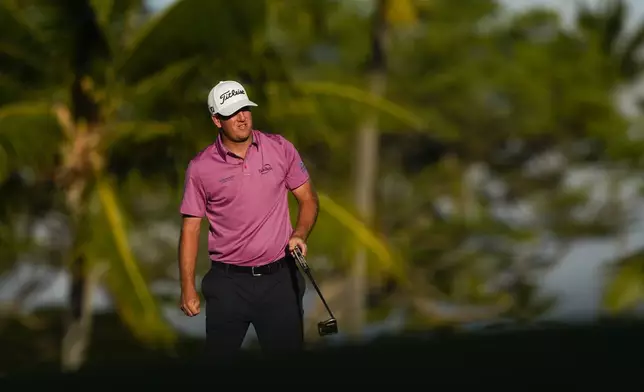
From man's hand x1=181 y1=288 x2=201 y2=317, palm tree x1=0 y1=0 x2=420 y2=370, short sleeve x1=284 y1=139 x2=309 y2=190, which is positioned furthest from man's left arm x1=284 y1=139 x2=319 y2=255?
palm tree x1=0 y1=0 x2=420 y2=370

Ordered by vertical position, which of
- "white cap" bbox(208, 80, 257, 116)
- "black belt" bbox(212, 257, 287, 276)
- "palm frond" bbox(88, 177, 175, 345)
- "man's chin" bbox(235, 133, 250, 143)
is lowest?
"black belt" bbox(212, 257, 287, 276)

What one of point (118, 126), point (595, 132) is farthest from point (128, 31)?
point (595, 132)

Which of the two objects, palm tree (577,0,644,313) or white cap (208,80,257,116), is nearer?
white cap (208,80,257,116)

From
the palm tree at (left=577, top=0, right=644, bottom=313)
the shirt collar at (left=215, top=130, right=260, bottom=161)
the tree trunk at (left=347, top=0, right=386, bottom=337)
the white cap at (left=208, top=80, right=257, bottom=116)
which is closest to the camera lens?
the white cap at (left=208, top=80, right=257, bottom=116)

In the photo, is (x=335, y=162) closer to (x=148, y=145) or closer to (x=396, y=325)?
(x=396, y=325)

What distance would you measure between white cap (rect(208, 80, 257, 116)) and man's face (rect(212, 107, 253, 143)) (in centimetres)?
4

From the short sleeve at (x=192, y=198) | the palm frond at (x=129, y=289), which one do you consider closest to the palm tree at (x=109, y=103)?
the palm frond at (x=129, y=289)

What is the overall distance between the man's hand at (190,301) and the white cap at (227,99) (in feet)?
2.08

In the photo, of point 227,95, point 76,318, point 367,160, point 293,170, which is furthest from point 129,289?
point 367,160

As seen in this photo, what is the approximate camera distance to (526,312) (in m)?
34.0

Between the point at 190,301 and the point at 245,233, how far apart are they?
294 millimetres

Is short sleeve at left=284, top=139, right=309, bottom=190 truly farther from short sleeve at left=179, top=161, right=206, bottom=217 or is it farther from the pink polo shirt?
short sleeve at left=179, top=161, right=206, bottom=217

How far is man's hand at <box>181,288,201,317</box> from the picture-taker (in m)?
3.97

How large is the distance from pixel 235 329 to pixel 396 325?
2736cm
